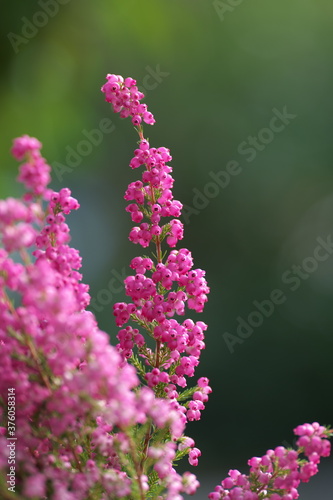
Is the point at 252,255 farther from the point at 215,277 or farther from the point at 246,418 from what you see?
the point at 246,418

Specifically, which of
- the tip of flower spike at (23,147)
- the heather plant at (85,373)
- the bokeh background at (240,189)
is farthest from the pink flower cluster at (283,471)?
the bokeh background at (240,189)

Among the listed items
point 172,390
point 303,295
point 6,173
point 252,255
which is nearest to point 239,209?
point 252,255

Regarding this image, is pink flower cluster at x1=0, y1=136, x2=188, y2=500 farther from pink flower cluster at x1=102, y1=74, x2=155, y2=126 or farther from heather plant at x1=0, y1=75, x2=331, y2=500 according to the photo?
pink flower cluster at x1=102, y1=74, x2=155, y2=126

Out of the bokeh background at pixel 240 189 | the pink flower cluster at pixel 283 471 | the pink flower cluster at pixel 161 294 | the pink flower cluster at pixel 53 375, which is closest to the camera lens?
the pink flower cluster at pixel 53 375

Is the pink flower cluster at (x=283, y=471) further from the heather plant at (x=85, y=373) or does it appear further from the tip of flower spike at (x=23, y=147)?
the tip of flower spike at (x=23, y=147)

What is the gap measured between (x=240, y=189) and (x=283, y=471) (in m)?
2.45

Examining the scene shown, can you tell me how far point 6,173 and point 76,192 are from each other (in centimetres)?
102

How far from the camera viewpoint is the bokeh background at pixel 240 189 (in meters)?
2.58

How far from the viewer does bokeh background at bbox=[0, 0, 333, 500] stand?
2.58m

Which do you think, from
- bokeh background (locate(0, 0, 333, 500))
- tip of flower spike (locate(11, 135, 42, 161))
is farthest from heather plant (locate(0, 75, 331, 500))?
bokeh background (locate(0, 0, 333, 500))

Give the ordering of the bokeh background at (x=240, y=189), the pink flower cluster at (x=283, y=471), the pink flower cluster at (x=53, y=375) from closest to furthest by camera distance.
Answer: the pink flower cluster at (x=53, y=375) < the pink flower cluster at (x=283, y=471) < the bokeh background at (x=240, y=189)

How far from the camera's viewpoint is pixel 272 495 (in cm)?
45

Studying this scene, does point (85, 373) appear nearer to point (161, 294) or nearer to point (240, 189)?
point (161, 294)

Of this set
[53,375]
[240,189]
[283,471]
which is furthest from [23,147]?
[240,189]
